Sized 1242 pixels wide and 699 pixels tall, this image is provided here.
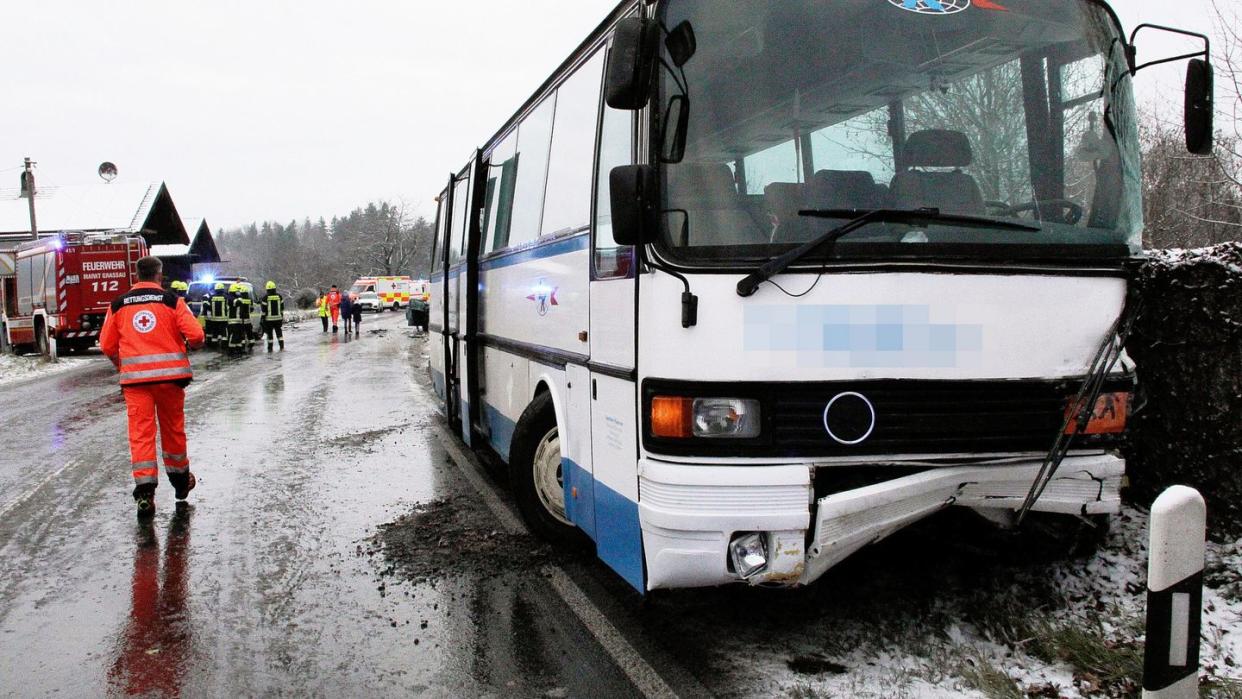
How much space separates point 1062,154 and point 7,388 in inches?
737

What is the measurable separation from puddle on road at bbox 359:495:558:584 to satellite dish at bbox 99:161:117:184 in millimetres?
50335

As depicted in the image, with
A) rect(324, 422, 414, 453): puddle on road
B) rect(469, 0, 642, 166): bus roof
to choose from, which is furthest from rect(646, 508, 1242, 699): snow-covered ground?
rect(324, 422, 414, 453): puddle on road

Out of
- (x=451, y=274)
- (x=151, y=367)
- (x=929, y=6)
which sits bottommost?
(x=151, y=367)

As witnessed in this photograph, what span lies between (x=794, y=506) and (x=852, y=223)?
1.08 meters

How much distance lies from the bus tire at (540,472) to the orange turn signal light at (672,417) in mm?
2015

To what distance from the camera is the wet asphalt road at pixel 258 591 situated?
404 centimetres

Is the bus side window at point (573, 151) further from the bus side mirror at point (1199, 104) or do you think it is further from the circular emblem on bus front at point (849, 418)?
the bus side mirror at point (1199, 104)

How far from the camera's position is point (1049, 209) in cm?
392

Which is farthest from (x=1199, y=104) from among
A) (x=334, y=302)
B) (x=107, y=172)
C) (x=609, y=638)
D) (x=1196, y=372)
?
(x=107, y=172)

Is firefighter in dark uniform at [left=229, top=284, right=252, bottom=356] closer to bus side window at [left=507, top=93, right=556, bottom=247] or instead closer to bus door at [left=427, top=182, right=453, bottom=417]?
bus door at [left=427, top=182, right=453, bottom=417]

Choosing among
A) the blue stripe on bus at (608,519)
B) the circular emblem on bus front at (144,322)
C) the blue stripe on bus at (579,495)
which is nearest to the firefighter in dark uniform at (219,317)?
the circular emblem on bus front at (144,322)

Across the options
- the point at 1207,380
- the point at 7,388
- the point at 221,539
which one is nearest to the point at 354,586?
the point at 221,539

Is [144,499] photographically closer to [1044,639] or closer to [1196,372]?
[1044,639]

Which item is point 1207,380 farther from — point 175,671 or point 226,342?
point 226,342
